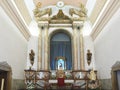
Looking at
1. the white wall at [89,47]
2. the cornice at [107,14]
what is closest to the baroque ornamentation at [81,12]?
the white wall at [89,47]

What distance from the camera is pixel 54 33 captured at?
12484 millimetres

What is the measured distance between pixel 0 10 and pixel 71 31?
6518 mm

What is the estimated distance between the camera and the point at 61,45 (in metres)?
12.3

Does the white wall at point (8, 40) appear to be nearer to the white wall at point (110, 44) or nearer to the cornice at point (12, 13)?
the cornice at point (12, 13)

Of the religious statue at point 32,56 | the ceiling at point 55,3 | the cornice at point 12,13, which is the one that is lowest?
the religious statue at point 32,56

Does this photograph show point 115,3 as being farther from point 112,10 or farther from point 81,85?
point 81,85

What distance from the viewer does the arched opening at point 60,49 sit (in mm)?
12012

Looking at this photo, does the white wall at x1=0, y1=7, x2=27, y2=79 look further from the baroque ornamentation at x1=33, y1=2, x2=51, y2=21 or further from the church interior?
the baroque ornamentation at x1=33, y1=2, x2=51, y2=21

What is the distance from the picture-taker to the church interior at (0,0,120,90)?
9.08 metres

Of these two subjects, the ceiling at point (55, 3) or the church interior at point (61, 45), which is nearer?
the church interior at point (61, 45)

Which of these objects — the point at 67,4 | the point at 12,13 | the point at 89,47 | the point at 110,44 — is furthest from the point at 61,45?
the point at 12,13

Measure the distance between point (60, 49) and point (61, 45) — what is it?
1.00 feet

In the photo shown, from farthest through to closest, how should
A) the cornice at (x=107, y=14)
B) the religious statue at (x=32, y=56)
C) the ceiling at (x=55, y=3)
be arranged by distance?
the religious statue at (x=32, y=56), the ceiling at (x=55, y=3), the cornice at (x=107, y=14)

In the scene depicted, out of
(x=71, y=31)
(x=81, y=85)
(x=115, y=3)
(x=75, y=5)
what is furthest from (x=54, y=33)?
(x=115, y=3)
